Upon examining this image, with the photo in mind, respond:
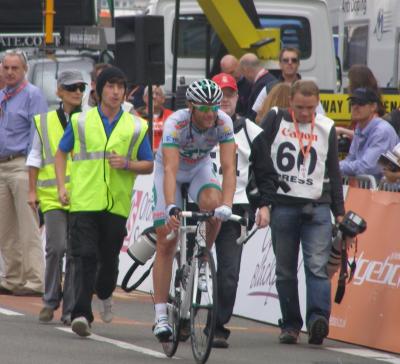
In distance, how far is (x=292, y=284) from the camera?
11.9 metres

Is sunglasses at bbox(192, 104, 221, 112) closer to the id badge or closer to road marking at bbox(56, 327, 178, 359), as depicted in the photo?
the id badge

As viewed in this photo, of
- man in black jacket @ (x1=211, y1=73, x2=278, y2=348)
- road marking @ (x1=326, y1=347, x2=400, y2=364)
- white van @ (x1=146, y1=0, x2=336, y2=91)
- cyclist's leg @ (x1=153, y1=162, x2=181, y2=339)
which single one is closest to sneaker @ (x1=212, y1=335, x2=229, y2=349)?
man in black jacket @ (x1=211, y1=73, x2=278, y2=348)

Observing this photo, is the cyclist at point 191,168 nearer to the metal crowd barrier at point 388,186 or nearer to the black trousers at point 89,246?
the black trousers at point 89,246

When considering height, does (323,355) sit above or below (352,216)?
below

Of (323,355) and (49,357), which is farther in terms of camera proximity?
(323,355)

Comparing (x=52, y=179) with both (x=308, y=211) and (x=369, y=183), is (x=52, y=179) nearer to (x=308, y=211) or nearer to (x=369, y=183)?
(x=308, y=211)

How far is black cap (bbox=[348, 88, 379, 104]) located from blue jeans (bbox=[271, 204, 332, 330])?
1.78 metres

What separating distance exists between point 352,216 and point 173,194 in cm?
163

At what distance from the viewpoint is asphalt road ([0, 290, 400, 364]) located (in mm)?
10469

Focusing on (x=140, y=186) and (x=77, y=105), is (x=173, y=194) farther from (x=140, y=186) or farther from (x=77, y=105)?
(x=140, y=186)

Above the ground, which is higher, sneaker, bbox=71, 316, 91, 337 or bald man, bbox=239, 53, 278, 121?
bald man, bbox=239, 53, 278, 121

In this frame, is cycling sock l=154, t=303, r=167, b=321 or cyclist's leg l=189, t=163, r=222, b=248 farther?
cyclist's leg l=189, t=163, r=222, b=248

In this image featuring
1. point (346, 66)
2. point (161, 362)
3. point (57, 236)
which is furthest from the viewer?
point (346, 66)

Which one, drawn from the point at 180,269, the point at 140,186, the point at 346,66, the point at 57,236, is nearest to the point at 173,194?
the point at 180,269
